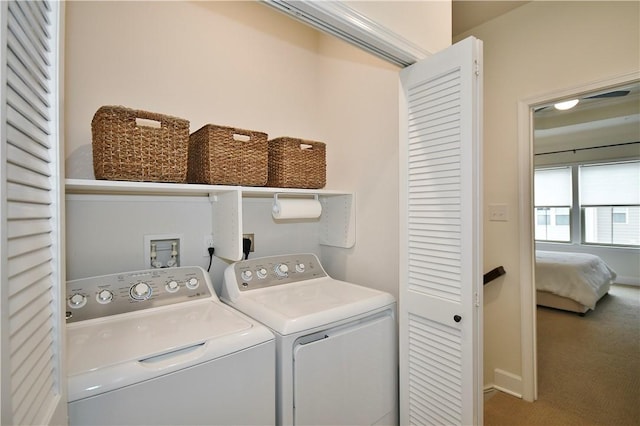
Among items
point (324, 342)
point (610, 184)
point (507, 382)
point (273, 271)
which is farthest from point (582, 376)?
point (610, 184)

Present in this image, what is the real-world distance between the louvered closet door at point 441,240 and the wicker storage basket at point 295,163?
0.53 metres

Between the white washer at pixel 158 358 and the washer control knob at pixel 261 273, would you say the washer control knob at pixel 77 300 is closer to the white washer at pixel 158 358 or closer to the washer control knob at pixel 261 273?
the white washer at pixel 158 358

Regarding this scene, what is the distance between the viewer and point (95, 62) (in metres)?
1.44

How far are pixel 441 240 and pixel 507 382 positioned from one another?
1.65 m

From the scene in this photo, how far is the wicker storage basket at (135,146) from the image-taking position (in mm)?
1139

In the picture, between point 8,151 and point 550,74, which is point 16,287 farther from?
point 550,74

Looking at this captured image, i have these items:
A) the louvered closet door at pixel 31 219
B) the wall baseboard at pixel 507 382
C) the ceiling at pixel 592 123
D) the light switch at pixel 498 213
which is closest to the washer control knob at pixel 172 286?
the louvered closet door at pixel 31 219

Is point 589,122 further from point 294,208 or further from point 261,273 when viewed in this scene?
point 261,273

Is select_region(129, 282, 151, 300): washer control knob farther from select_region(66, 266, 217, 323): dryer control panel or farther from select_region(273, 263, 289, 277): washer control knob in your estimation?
select_region(273, 263, 289, 277): washer control knob

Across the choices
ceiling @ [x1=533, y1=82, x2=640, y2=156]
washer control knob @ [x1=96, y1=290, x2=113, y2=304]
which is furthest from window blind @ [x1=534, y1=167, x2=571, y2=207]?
washer control knob @ [x1=96, y1=290, x2=113, y2=304]

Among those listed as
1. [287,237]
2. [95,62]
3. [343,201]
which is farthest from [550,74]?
[95,62]

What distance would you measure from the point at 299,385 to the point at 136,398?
0.55 meters

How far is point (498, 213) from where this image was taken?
227 cm

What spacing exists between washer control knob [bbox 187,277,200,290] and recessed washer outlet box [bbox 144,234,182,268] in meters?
0.20
